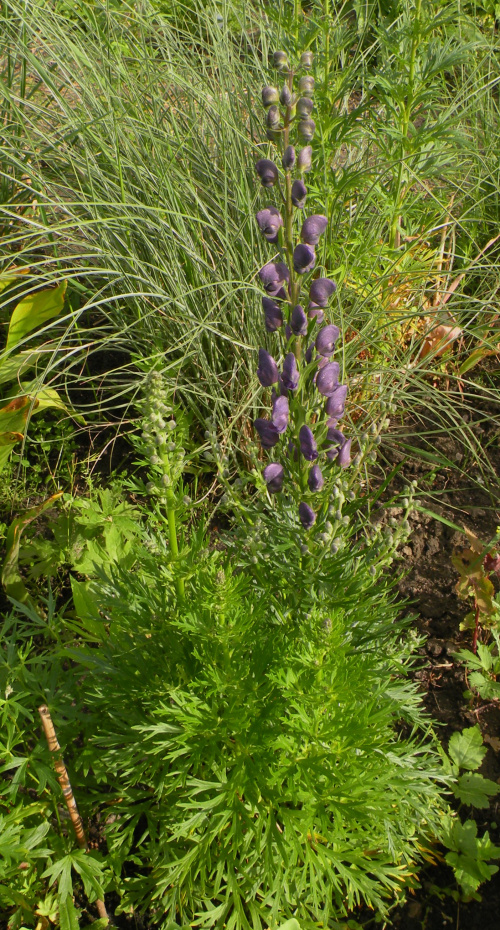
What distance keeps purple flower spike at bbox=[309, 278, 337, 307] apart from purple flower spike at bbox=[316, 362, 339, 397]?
0.14 metres

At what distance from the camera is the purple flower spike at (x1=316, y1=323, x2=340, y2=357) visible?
1536 millimetres

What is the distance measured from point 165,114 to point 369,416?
1.78 metres

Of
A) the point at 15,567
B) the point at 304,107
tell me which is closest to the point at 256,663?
the point at 304,107

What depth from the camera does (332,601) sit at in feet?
5.81

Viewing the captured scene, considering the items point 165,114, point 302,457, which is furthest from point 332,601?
point 165,114

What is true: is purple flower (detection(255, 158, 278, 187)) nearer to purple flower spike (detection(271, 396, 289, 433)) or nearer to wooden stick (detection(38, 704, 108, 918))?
purple flower spike (detection(271, 396, 289, 433))

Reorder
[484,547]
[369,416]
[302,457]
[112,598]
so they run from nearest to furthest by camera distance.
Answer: [302,457] < [112,598] < [484,547] < [369,416]

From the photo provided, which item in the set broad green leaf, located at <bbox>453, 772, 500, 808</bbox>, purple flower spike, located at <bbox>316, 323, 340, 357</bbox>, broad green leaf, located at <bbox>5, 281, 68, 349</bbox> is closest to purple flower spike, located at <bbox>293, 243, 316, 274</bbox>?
purple flower spike, located at <bbox>316, 323, 340, 357</bbox>

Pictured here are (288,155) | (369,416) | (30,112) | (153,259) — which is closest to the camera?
(288,155)

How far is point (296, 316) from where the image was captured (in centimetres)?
146

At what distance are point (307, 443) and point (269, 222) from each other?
0.48 metres

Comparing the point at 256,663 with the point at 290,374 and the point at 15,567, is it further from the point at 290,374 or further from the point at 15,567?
the point at 15,567

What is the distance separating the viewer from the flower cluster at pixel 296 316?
1430 millimetres

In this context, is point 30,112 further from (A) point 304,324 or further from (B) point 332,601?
(B) point 332,601
